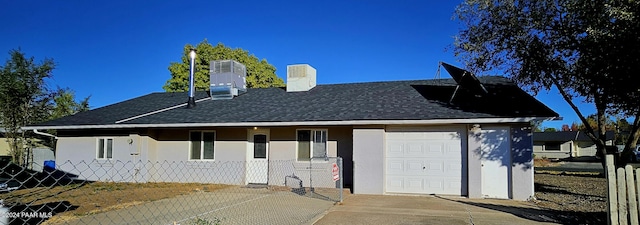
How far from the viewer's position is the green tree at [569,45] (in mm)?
9594

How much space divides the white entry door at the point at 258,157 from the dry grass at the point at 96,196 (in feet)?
3.90

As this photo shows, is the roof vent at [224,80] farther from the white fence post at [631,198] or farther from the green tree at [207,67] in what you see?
the green tree at [207,67]

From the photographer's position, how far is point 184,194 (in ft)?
41.2

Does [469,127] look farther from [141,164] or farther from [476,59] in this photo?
[141,164]

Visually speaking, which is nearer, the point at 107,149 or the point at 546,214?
the point at 546,214

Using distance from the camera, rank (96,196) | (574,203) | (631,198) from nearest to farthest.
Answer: (631,198) < (574,203) < (96,196)

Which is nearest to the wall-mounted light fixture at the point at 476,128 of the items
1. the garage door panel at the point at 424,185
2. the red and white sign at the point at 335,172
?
the garage door panel at the point at 424,185

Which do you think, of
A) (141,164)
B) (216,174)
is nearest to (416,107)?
(216,174)

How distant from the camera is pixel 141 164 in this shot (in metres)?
15.8

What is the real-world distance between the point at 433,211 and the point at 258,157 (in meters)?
7.65

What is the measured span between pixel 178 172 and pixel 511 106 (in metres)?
11.9

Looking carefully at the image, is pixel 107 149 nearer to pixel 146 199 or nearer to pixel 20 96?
pixel 146 199

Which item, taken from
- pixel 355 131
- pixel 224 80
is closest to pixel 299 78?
pixel 224 80

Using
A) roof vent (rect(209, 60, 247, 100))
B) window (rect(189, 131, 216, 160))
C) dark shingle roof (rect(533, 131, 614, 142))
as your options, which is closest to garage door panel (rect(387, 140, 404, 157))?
window (rect(189, 131, 216, 160))
